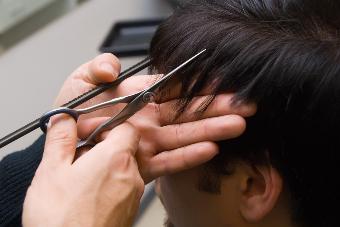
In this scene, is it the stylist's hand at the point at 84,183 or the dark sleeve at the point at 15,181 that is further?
the dark sleeve at the point at 15,181

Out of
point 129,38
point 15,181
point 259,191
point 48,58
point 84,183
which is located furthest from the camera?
point 129,38

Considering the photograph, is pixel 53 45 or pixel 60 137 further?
pixel 53 45

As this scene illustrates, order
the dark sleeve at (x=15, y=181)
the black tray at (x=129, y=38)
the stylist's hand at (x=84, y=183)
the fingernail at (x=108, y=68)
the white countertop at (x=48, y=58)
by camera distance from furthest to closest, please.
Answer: the black tray at (x=129, y=38) < the white countertop at (x=48, y=58) < the dark sleeve at (x=15, y=181) < the fingernail at (x=108, y=68) < the stylist's hand at (x=84, y=183)

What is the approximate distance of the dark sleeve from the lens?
0.79 meters

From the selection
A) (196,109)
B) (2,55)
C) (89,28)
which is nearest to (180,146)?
(196,109)

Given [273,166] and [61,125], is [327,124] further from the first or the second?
[61,125]

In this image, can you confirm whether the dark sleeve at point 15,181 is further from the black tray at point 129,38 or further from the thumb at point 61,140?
the black tray at point 129,38

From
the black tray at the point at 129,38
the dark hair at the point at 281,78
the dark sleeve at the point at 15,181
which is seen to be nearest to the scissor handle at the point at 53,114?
the dark hair at the point at 281,78

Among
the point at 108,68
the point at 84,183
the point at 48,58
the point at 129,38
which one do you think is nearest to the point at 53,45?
the point at 48,58

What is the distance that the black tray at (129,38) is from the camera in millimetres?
1252

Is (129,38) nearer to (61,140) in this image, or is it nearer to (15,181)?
(15,181)

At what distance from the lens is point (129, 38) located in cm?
133

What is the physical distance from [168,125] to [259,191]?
16cm

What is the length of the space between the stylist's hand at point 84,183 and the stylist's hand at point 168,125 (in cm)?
3
